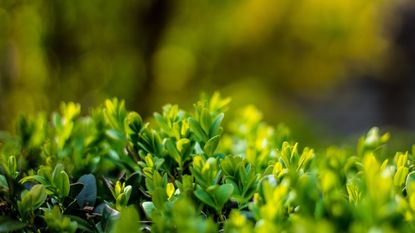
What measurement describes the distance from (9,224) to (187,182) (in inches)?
15.2

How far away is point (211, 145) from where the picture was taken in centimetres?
162

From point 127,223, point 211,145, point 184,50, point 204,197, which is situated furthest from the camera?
point 184,50

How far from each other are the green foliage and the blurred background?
129 inches

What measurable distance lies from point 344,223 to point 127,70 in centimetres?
509

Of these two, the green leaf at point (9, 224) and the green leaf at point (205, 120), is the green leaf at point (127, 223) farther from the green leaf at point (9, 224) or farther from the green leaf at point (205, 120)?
the green leaf at point (205, 120)

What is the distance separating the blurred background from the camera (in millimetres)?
5406

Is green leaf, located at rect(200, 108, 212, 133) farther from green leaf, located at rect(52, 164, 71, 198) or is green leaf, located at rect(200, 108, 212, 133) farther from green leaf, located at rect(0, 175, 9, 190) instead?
green leaf, located at rect(0, 175, 9, 190)

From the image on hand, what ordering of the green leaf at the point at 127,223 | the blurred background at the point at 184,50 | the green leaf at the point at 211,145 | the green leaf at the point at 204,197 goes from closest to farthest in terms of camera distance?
the green leaf at the point at 127,223
the green leaf at the point at 204,197
the green leaf at the point at 211,145
the blurred background at the point at 184,50

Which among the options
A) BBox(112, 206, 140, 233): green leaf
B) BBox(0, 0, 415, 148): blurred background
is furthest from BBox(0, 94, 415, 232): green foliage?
BBox(0, 0, 415, 148): blurred background

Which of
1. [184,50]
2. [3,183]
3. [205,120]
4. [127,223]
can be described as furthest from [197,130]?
[184,50]

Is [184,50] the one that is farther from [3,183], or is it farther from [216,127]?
[3,183]

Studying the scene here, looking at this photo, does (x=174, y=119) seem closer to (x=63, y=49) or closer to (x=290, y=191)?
(x=290, y=191)

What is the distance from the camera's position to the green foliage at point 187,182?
45.6 inches

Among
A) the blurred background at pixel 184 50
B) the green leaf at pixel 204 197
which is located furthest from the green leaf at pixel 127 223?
the blurred background at pixel 184 50
